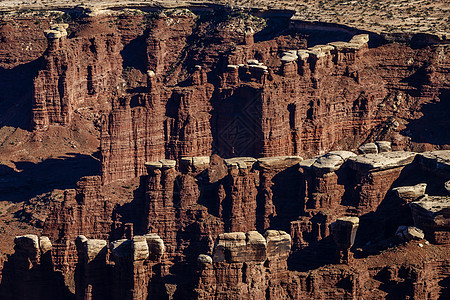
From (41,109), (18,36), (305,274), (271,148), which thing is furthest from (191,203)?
(18,36)

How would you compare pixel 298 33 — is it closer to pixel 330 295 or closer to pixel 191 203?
pixel 191 203

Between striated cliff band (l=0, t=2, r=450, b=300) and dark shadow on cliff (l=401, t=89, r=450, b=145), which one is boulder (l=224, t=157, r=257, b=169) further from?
dark shadow on cliff (l=401, t=89, r=450, b=145)

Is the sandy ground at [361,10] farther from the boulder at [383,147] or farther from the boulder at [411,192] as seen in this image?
the boulder at [411,192]

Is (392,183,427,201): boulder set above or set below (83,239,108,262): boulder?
above

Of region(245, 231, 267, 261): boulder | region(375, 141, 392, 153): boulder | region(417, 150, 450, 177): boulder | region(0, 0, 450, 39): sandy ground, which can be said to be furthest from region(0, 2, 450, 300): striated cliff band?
region(0, 0, 450, 39): sandy ground

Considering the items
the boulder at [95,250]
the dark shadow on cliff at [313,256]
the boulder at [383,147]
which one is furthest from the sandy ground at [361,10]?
the boulder at [95,250]

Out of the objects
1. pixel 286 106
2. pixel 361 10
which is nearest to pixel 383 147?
pixel 286 106
